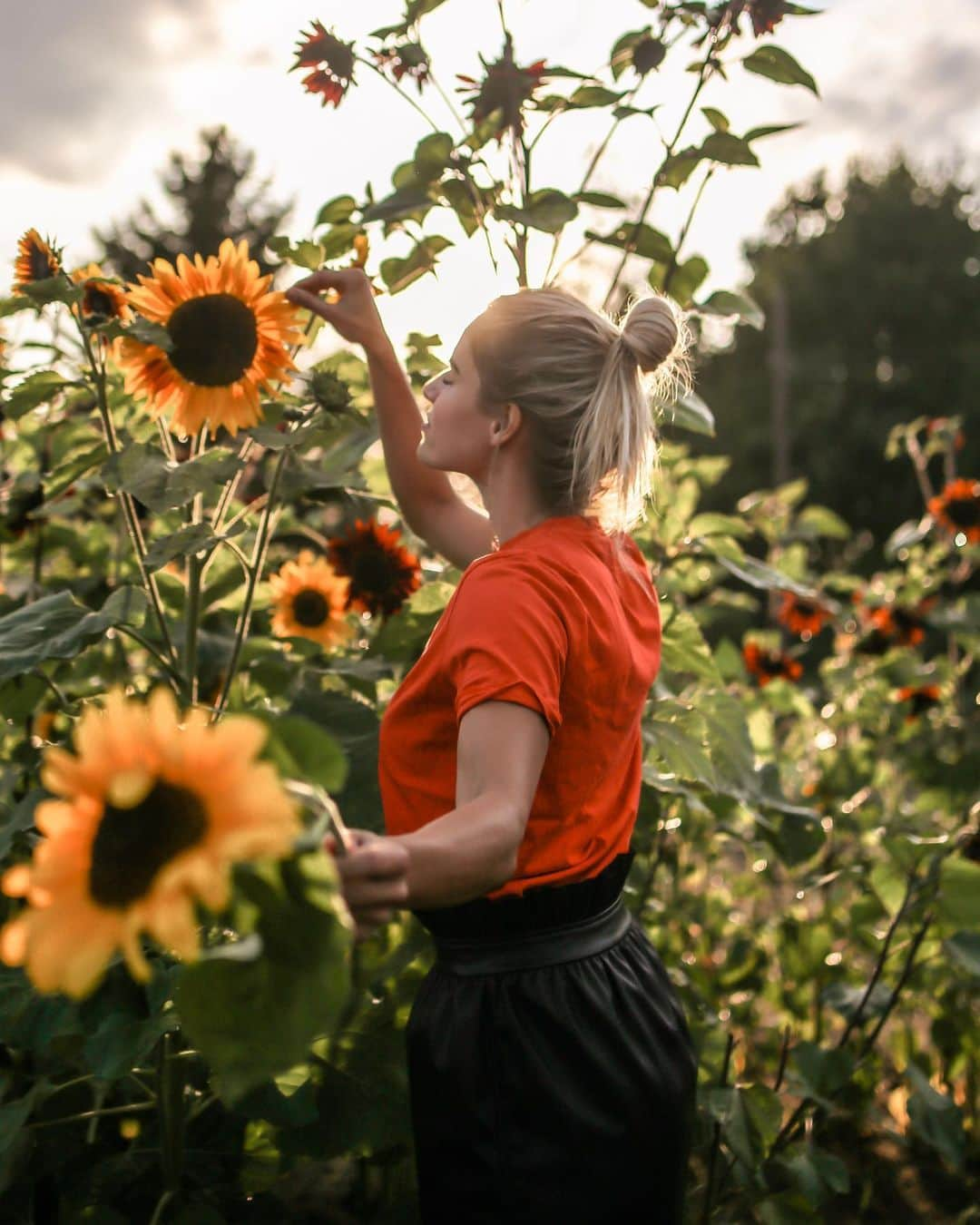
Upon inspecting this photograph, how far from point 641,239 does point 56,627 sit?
1.18m

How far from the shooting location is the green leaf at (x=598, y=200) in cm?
196

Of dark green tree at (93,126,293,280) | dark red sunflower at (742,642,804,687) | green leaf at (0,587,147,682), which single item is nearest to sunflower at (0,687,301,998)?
green leaf at (0,587,147,682)

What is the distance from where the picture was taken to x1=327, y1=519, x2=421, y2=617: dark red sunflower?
7.30ft

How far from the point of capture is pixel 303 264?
1.85m

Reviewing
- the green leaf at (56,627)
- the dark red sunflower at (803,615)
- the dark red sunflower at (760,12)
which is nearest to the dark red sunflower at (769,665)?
the dark red sunflower at (803,615)

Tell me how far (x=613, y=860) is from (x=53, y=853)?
1.03 meters

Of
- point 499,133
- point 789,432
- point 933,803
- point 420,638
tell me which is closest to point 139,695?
point 420,638

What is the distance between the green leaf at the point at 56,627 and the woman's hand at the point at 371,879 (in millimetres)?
739

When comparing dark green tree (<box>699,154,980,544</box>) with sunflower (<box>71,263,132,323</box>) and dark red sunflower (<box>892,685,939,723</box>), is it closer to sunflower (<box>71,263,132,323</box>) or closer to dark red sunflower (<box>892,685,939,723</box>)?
dark red sunflower (<box>892,685,939,723</box>)

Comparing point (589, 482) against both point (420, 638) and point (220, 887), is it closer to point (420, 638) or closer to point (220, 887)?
point (420, 638)

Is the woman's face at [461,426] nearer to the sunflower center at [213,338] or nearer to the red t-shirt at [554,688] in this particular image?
the red t-shirt at [554,688]

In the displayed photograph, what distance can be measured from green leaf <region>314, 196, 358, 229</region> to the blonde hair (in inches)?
19.0

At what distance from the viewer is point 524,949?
1.47 meters

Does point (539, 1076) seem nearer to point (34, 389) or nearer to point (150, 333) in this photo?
point (150, 333)
